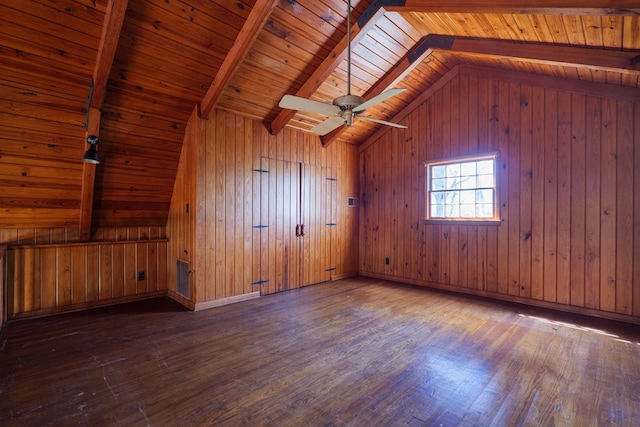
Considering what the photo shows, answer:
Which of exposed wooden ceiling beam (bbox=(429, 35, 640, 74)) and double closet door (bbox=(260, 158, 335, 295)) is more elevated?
exposed wooden ceiling beam (bbox=(429, 35, 640, 74))

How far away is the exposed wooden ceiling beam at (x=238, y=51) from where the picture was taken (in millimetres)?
2771

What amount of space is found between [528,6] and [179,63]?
10.8 feet

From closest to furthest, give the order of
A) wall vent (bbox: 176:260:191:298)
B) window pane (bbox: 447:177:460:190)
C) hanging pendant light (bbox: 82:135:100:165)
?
hanging pendant light (bbox: 82:135:100:165) → wall vent (bbox: 176:260:191:298) → window pane (bbox: 447:177:460:190)

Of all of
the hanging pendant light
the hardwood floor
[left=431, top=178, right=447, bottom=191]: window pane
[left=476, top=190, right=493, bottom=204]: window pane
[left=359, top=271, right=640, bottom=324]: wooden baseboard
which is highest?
the hanging pendant light

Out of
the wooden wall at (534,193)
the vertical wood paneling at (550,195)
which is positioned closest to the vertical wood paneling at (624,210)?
the wooden wall at (534,193)

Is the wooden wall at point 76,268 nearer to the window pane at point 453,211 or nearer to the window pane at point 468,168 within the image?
the window pane at point 453,211

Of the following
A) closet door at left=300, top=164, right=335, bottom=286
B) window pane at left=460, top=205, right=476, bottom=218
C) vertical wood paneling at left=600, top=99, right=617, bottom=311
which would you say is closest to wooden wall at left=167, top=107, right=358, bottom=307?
closet door at left=300, top=164, right=335, bottom=286

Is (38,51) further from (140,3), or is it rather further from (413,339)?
(413,339)

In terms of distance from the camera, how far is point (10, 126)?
9.59ft

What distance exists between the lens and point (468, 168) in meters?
4.69

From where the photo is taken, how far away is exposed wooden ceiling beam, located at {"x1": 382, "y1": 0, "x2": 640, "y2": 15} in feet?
6.59

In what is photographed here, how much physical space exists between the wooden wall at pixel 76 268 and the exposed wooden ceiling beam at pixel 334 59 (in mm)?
2746

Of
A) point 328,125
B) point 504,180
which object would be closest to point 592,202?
point 504,180

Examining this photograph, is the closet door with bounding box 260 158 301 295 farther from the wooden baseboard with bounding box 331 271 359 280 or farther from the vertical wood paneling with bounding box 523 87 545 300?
the vertical wood paneling with bounding box 523 87 545 300
